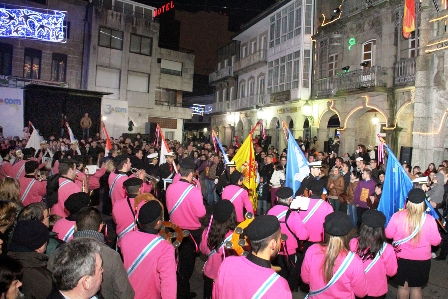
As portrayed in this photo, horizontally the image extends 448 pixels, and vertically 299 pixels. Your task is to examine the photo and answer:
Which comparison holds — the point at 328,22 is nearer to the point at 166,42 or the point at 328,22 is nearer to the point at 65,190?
the point at 65,190

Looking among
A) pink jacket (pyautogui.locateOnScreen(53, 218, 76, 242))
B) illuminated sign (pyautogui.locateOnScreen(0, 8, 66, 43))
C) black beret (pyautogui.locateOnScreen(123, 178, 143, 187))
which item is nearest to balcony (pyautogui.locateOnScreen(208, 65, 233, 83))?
illuminated sign (pyautogui.locateOnScreen(0, 8, 66, 43))

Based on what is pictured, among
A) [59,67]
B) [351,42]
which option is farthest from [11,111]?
[351,42]

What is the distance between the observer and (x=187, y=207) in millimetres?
6059

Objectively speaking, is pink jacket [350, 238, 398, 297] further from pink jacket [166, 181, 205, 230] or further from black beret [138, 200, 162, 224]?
pink jacket [166, 181, 205, 230]

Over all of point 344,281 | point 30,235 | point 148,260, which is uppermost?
point 30,235

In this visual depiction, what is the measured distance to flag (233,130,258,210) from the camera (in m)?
10.0

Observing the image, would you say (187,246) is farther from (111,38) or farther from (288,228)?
(111,38)

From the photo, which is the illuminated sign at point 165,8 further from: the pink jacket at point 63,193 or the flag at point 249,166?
the pink jacket at point 63,193

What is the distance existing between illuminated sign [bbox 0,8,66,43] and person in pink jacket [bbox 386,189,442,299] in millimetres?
29026

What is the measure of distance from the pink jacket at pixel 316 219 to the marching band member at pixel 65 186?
368 centimetres

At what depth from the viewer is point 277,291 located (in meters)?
2.91

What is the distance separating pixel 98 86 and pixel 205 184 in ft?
72.9

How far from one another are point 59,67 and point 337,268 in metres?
32.1

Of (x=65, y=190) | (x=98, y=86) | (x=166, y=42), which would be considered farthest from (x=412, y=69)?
(x=166, y=42)
